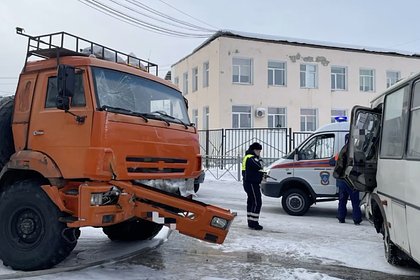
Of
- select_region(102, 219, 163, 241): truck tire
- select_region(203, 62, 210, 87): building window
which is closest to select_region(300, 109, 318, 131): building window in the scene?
select_region(203, 62, 210, 87): building window

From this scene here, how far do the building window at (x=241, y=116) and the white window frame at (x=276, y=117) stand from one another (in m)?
1.36

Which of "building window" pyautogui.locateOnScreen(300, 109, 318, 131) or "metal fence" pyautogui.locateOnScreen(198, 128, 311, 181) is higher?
"building window" pyautogui.locateOnScreen(300, 109, 318, 131)

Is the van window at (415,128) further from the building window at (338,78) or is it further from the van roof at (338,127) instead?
the building window at (338,78)

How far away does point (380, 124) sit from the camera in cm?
657

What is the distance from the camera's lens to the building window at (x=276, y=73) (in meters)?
26.2

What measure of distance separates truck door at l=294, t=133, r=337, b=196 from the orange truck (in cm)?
540

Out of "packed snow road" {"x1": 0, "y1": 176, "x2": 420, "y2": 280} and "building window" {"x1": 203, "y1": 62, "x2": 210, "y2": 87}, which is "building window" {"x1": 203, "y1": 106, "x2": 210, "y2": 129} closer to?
"building window" {"x1": 203, "y1": 62, "x2": 210, "y2": 87}

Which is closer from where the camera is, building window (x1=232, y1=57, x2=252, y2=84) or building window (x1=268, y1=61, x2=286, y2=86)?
building window (x1=232, y1=57, x2=252, y2=84)

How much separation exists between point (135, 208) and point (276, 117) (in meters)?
21.5

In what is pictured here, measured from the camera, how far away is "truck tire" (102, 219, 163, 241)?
7824mm

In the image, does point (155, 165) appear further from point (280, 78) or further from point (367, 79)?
point (367, 79)

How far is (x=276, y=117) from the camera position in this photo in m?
26.5

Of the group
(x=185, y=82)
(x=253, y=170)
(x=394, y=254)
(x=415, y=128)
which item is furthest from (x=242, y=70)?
(x=415, y=128)

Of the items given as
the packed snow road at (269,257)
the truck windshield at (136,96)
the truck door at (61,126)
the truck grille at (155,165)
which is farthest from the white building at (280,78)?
Answer: the truck door at (61,126)
